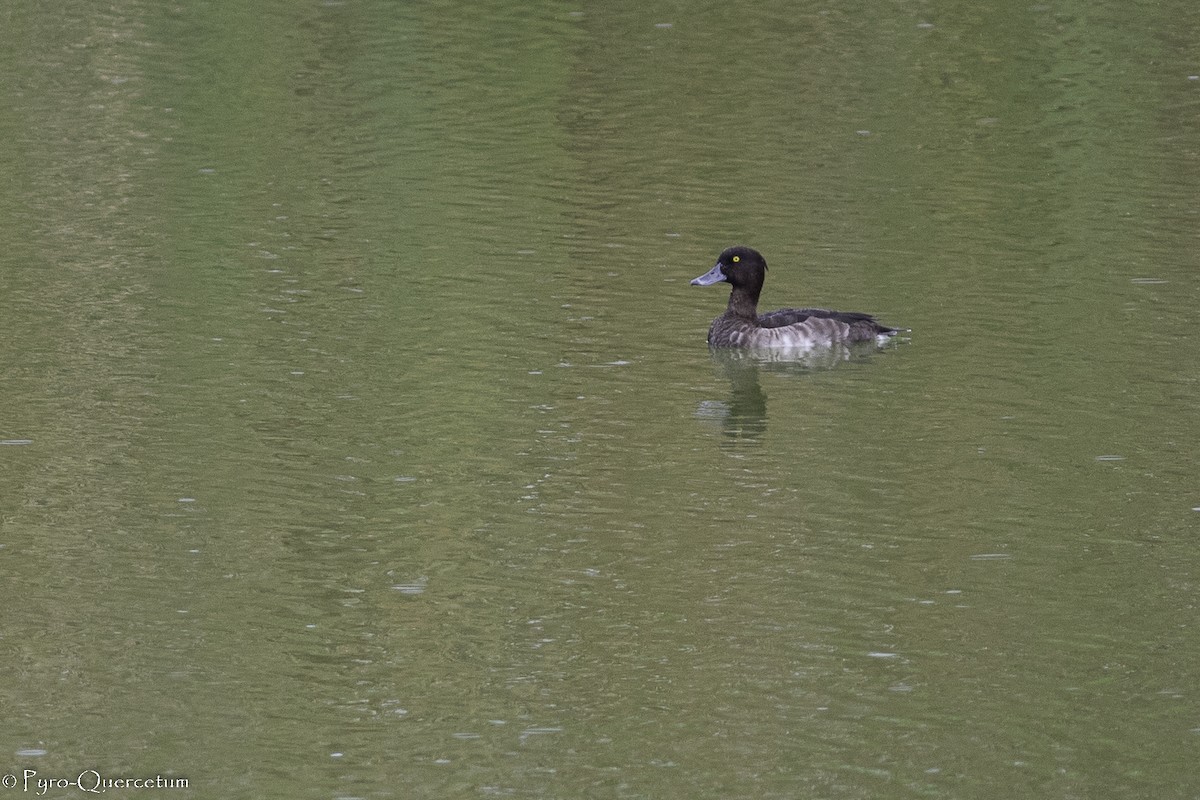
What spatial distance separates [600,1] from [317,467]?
2339cm

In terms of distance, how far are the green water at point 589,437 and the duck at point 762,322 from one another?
1.17 ft

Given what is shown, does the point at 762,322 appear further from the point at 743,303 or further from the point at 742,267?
the point at 742,267

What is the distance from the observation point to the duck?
19031mm

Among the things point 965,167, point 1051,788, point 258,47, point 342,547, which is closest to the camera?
point 1051,788

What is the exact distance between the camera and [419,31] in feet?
115

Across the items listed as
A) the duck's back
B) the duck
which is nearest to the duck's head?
the duck

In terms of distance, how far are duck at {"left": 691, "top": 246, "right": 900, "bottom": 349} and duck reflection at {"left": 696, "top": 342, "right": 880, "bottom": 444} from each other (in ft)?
0.23

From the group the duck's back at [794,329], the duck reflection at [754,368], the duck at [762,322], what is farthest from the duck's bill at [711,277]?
the duck reflection at [754,368]

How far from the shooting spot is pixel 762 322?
63.7 feet

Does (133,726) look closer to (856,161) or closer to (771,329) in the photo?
(771,329)

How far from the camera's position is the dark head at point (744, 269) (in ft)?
64.6

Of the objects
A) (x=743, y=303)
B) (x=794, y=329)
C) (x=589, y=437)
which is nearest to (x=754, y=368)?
(x=794, y=329)

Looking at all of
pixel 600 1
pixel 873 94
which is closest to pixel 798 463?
pixel 873 94

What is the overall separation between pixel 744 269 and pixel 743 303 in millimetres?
300
